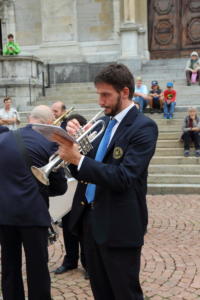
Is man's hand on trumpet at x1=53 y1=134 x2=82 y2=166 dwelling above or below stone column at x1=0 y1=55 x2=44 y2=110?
below

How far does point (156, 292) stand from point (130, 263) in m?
1.73

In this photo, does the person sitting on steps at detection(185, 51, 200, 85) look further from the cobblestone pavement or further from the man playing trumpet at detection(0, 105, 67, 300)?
the man playing trumpet at detection(0, 105, 67, 300)

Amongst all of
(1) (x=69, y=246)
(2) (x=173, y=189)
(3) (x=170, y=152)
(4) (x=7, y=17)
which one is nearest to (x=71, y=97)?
(3) (x=170, y=152)

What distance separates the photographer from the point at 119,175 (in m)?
2.36

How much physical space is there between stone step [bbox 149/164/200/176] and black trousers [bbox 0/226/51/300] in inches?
241

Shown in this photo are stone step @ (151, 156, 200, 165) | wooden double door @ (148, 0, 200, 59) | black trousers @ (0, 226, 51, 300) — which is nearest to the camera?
black trousers @ (0, 226, 51, 300)

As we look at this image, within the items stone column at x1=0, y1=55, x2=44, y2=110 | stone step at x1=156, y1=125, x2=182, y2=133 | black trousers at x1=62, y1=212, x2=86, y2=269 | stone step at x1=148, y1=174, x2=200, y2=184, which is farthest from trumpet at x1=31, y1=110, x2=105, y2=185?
stone column at x1=0, y1=55, x2=44, y2=110

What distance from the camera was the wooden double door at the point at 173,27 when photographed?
17.1m

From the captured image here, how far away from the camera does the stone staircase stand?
8.73 m

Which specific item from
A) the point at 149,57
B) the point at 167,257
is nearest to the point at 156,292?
the point at 167,257

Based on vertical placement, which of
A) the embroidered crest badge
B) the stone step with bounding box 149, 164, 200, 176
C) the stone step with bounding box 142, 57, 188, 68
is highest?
the stone step with bounding box 142, 57, 188, 68

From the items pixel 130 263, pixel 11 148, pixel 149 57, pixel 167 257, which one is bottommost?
pixel 167 257

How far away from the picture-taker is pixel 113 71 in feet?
8.04

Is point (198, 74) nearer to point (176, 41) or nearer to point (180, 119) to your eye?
point (180, 119)
